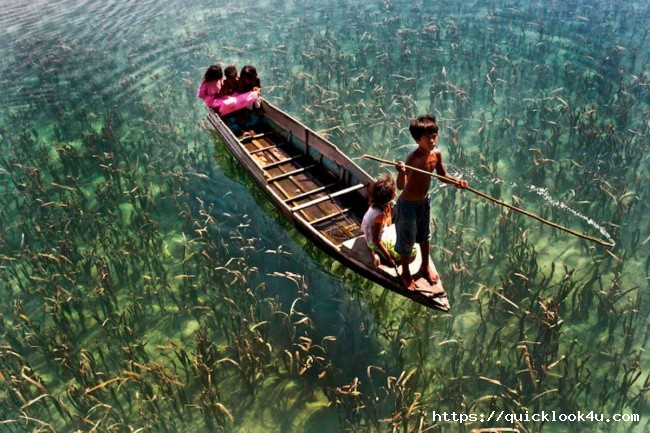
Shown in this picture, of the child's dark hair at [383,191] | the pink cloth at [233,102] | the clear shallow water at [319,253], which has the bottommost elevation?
the clear shallow water at [319,253]

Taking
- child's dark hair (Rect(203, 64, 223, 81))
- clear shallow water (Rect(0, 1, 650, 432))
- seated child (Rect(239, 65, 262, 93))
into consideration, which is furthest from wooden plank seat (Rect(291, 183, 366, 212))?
child's dark hair (Rect(203, 64, 223, 81))

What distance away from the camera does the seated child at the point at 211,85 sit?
9906 millimetres

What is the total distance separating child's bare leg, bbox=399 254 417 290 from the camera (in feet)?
19.0

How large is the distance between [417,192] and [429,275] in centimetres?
140

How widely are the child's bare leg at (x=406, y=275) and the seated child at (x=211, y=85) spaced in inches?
242

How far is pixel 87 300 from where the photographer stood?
7195mm

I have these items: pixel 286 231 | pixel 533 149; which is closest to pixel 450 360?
pixel 286 231

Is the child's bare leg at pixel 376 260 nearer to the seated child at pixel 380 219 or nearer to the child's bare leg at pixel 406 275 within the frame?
the seated child at pixel 380 219

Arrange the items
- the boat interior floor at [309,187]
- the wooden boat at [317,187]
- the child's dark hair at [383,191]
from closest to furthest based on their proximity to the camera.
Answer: the child's dark hair at [383,191] < the wooden boat at [317,187] < the boat interior floor at [309,187]

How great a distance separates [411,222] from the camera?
539 cm

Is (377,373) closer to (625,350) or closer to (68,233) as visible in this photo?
(625,350)

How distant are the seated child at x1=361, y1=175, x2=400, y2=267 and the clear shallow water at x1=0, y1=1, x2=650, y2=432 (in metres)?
0.90

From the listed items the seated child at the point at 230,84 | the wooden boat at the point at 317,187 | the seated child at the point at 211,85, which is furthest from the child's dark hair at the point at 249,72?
the wooden boat at the point at 317,187

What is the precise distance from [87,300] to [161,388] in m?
2.40
